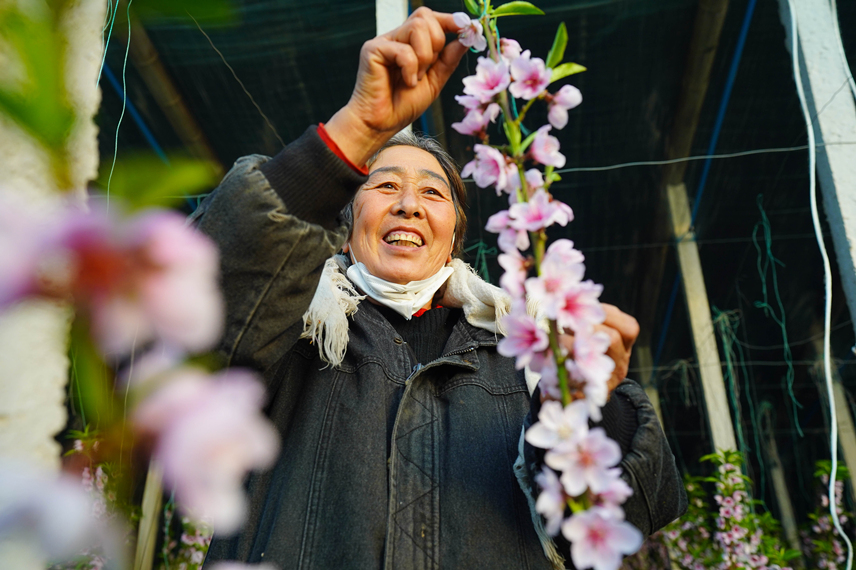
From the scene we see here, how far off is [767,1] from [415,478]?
3543mm

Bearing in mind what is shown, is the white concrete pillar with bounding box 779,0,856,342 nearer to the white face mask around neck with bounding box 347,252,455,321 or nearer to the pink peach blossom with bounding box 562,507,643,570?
the white face mask around neck with bounding box 347,252,455,321

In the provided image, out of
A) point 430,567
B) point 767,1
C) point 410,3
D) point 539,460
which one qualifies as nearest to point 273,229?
point 539,460

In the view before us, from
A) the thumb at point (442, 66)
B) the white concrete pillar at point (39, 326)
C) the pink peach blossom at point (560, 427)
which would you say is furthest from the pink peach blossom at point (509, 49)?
the white concrete pillar at point (39, 326)

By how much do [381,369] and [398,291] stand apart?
9.7 inches

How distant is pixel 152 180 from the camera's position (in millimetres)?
184

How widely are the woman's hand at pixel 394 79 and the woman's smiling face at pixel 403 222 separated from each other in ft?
1.95

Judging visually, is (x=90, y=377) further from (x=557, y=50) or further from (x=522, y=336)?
(x=557, y=50)

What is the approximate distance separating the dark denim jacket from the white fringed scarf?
0.06 metres

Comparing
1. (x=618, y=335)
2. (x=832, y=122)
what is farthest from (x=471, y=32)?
(x=832, y=122)

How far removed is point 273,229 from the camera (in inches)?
29.3

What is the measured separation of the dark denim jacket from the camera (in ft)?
2.54

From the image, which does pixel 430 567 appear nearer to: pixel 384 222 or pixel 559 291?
pixel 559 291

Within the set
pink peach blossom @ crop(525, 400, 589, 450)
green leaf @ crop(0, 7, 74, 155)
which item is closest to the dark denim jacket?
pink peach blossom @ crop(525, 400, 589, 450)

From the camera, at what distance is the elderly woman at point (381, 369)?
76cm
